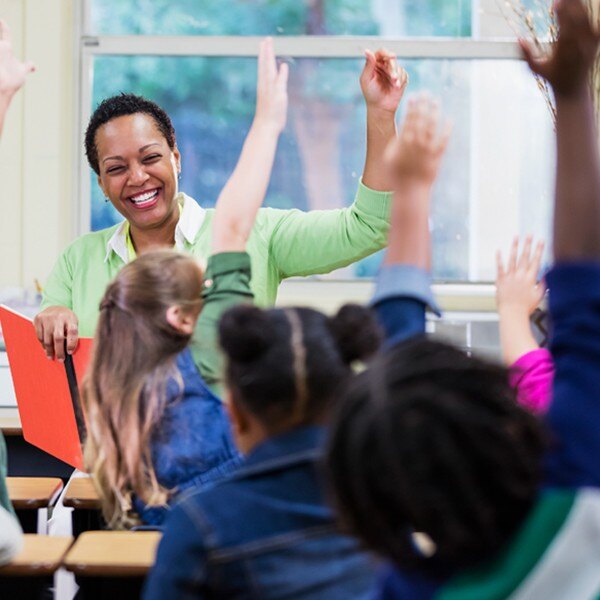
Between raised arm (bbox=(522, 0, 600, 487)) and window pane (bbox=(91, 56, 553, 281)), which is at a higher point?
window pane (bbox=(91, 56, 553, 281))

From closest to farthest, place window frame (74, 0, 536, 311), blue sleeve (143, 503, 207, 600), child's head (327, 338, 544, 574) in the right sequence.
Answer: child's head (327, 338, 544, 574), blue sleeve (143, 503, 207, 600), window frame (74, 0, 536, 311)

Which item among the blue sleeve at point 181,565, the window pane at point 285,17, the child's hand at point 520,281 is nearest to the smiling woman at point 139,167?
the child's hand at point 520,281

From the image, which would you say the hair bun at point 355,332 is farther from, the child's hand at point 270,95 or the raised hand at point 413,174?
the child's hand at point 270,95

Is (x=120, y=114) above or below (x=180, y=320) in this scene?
above

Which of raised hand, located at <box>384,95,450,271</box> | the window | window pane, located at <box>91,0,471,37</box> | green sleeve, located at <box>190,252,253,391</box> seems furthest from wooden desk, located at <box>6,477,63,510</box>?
window pane, located at <box>91,0,471,37</box>

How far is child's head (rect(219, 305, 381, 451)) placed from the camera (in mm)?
1039

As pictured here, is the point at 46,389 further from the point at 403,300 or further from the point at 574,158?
the point at 574,158

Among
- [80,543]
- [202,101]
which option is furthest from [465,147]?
[80,543]

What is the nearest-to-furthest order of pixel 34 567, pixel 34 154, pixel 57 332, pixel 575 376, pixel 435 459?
pixel 435 459 < pixel 575 376 < pixel 34 567 < pixel 57 332 < pixel 34 154

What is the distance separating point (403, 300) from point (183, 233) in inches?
52.5

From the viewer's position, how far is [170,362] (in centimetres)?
158

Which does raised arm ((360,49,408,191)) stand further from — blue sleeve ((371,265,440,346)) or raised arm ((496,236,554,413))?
blue sleeve ((371,265,440,346))

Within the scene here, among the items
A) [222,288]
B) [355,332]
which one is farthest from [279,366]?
[222,288]

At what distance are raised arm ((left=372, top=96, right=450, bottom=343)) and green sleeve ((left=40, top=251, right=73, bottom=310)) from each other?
1.44m
